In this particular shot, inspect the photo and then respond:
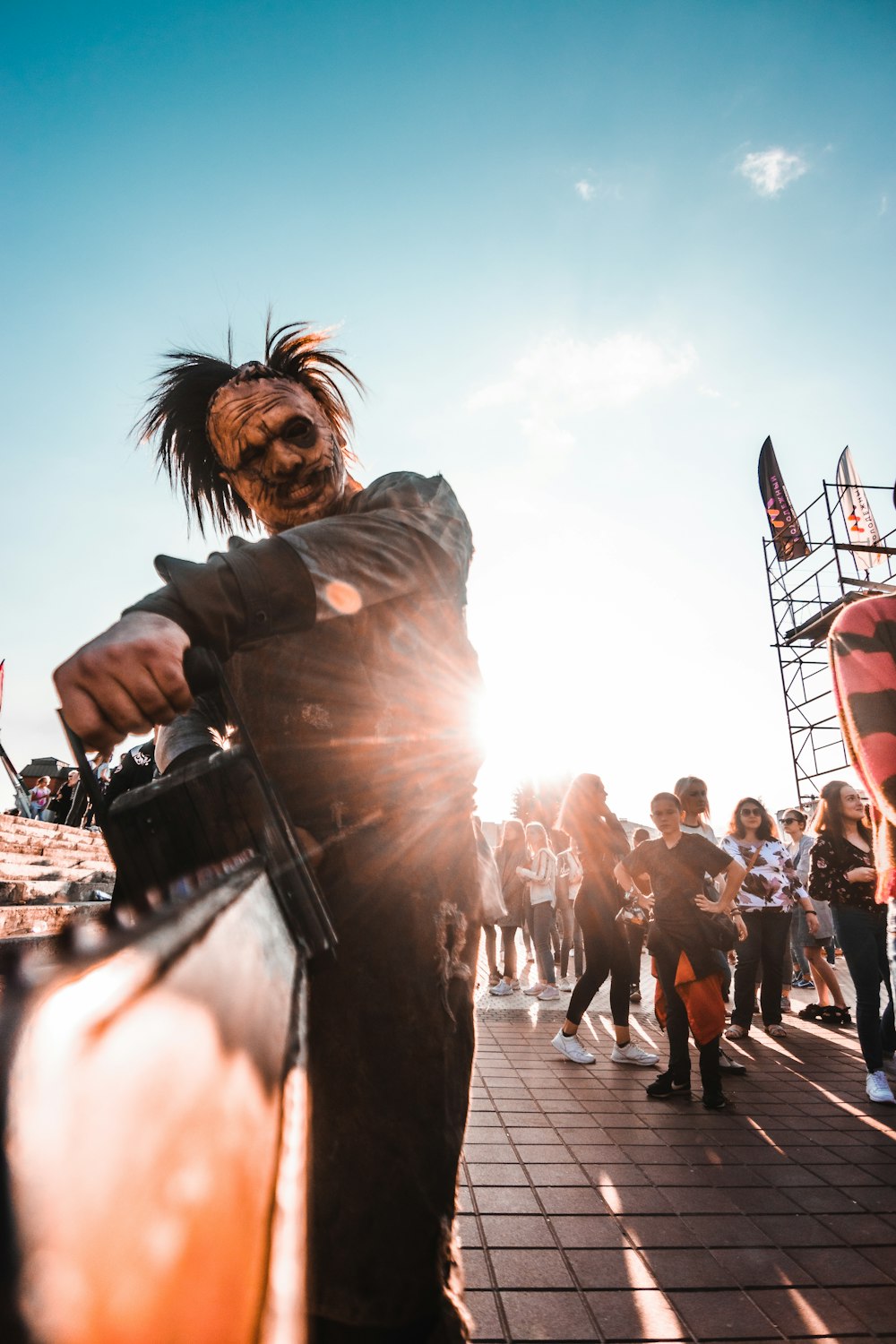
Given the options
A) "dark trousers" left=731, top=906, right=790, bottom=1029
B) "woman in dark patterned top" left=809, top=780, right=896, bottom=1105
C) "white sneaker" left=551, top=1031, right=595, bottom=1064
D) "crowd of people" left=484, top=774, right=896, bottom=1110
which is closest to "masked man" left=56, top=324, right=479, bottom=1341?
"crowd of people" left=484, top=774, right=896, bottom=1110

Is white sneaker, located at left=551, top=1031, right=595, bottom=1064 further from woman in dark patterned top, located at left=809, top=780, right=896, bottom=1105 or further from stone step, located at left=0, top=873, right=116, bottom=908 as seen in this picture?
stone step, located at left=0, top=873, right=116, bottom=908

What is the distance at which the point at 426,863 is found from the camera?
4.21 feet

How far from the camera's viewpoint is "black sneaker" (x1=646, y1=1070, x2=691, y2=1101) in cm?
457

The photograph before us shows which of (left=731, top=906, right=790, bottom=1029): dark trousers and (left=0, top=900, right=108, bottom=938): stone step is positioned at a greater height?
(left=0, top=900, right=108, bottom=938): stone step

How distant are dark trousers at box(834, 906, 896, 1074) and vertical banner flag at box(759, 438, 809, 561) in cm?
1570

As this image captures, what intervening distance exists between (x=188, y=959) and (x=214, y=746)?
3.32ft

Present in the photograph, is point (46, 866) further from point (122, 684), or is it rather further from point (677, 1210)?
point (122, 684)

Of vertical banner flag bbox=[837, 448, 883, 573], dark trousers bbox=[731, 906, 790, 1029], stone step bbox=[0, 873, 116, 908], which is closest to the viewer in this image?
stone step bbox=[0, 873, 116, 908]

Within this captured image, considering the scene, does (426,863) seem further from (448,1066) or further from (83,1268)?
(83,1268)

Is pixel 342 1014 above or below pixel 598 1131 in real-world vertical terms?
above

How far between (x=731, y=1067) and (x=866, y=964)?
136 cm

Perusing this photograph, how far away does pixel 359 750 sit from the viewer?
1.31 meters

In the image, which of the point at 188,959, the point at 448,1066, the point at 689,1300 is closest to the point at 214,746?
the point at 448,1066

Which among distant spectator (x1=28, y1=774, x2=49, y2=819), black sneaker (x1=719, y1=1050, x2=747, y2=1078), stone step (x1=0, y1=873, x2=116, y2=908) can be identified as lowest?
black sneaker (x1=719, y1=1050, x2=747, y2=1078)
